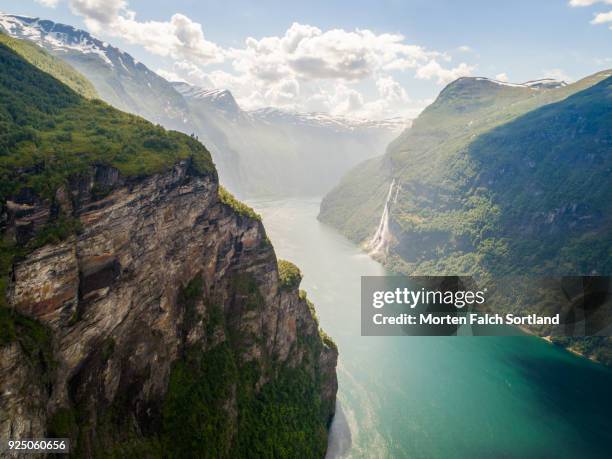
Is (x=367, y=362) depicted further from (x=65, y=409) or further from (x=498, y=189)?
(x=498, y=189)

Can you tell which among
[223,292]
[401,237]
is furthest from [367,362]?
[401,237]

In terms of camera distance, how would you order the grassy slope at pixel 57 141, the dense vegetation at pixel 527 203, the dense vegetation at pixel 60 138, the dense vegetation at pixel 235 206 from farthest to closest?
the dense vegetation at pixel 527 203
the dense vegetation at pixel 235 206
the dense vegetation at pixel 60 138
the grassy slope at pixel 57 141

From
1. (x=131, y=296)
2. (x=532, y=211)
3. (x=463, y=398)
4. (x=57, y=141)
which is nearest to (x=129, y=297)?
(x=131, y=296)

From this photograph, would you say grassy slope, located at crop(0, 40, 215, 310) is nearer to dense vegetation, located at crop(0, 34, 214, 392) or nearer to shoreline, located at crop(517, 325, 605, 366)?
dense vegetation, located at crop(0, 34, 214, 392)

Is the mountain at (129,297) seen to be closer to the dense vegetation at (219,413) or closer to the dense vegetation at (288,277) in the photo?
the dense vegetation at (219,413)

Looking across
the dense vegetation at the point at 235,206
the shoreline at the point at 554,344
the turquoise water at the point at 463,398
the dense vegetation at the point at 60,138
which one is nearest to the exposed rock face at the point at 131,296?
the dense vegetation at the point at 235,206

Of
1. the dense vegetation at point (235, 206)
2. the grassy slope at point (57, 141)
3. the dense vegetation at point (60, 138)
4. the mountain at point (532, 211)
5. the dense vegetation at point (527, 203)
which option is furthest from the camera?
the dense vegetation at point (527, 203)

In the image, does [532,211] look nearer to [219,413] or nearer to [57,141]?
[219,413]
